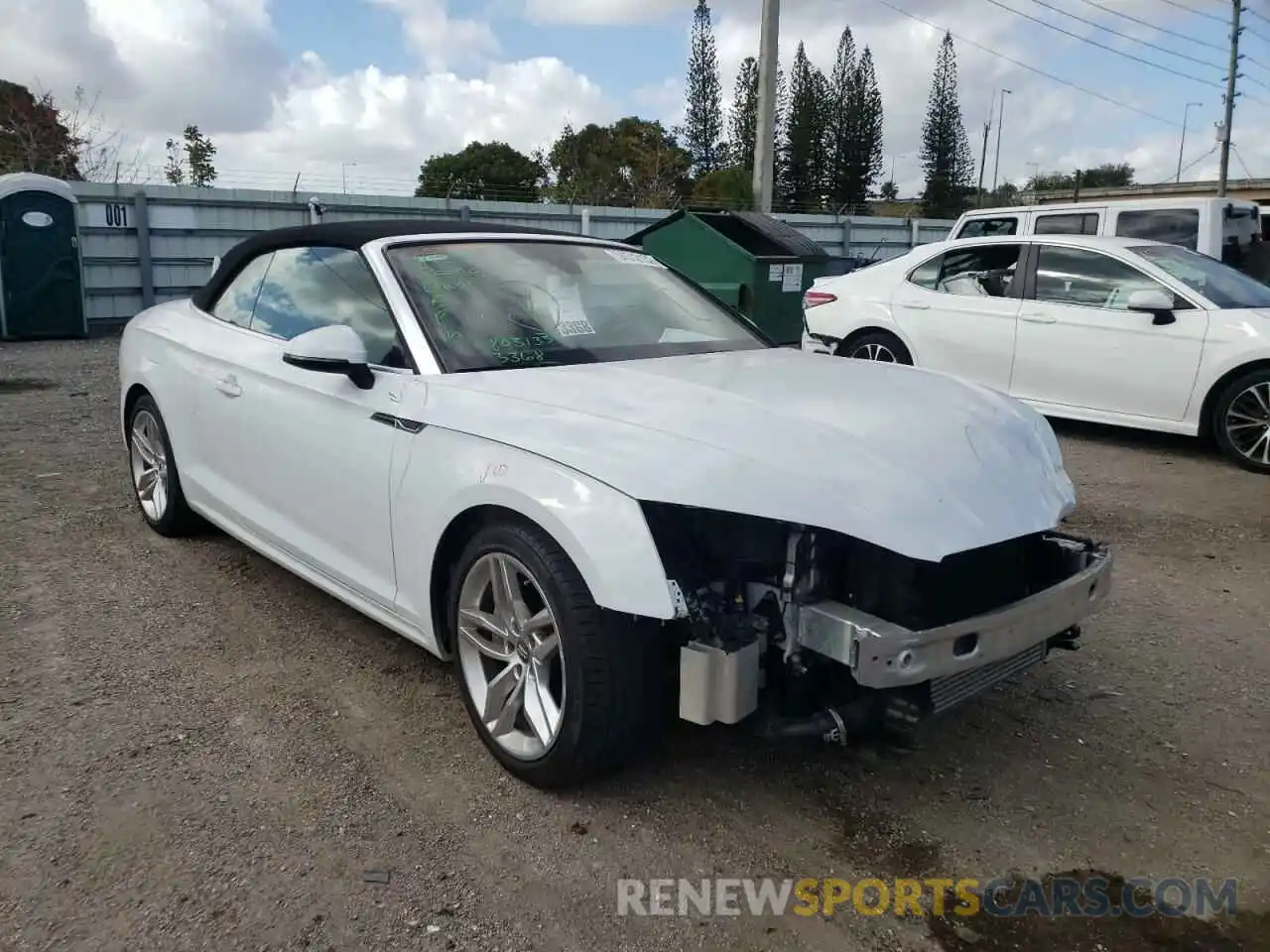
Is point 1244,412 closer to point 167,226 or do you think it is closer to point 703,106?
point 167,226

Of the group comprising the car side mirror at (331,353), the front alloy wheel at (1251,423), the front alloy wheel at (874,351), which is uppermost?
the car side mirror at (331,353)

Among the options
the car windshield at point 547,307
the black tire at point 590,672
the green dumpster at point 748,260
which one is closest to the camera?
the black tire at point 590,672

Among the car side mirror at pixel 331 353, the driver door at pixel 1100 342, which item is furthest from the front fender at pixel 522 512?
the driver door at pixel 1100 342

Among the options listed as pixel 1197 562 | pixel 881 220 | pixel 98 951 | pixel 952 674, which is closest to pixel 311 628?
pixel 98 951

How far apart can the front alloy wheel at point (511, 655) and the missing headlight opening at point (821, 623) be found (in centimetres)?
37

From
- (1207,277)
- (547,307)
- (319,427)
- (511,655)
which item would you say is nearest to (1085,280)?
(1207,277)

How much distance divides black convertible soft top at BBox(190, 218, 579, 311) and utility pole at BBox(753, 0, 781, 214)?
397 inches

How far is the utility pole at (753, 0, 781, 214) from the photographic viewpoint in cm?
1364

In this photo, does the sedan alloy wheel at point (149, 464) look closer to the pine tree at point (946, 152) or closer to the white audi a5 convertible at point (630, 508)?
the white audi a5 convertible at point (630, 508)

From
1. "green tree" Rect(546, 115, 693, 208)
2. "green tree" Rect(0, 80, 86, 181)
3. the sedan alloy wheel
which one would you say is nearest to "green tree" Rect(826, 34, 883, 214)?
"green tree" Rect(546, 115, 693, 208)

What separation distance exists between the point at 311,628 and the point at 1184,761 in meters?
3.09

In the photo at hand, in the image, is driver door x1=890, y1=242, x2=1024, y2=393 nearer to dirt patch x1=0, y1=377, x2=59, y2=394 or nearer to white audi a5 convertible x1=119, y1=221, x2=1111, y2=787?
white audi a5 convertible x1=119, y1=221, x2=1111, y2=787

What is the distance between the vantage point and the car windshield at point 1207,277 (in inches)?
274
